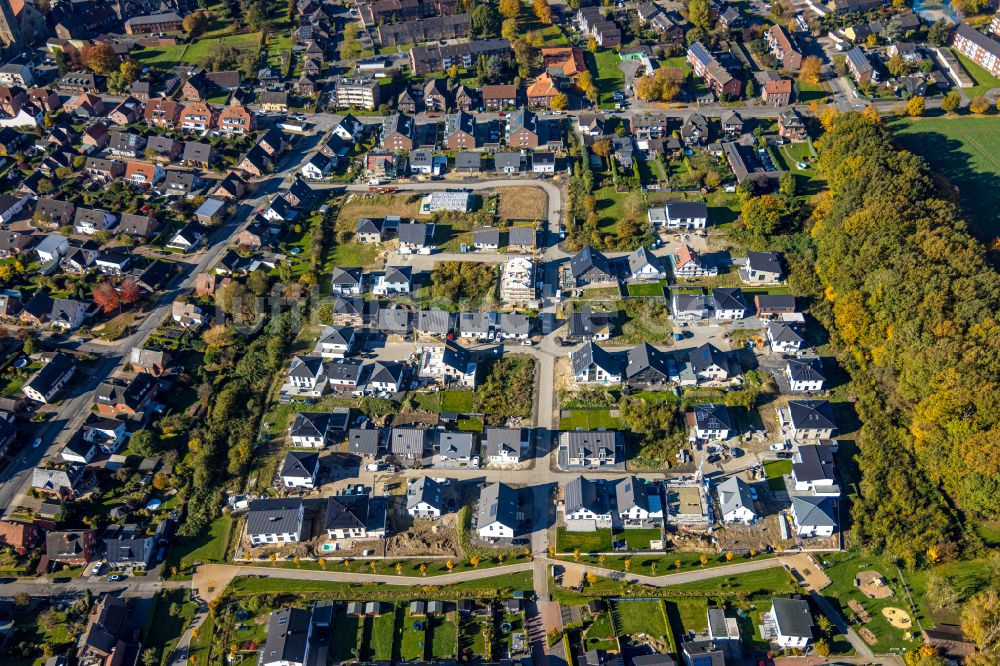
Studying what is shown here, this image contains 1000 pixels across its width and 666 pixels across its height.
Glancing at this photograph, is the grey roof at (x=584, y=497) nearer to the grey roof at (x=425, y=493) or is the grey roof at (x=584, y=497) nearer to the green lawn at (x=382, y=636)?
the grey roof at (x=425, y=493)

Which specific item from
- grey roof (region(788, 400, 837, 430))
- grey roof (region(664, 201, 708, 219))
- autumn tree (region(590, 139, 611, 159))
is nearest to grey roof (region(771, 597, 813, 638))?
grey roof (region(788, 400, 837, 430))

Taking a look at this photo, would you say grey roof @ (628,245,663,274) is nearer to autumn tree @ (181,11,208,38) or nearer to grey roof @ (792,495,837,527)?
grey roof @ (792,495,837,527)

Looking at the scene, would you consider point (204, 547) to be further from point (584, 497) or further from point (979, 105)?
point (979, 105)

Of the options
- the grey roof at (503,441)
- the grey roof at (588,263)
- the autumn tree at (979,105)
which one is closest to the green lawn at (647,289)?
the grey roof at (588,263)

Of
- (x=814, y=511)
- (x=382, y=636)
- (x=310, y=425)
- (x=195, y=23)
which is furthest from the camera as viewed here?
(x=195, y=23)

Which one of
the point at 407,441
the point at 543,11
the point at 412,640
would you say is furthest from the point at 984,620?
the point at 543,11

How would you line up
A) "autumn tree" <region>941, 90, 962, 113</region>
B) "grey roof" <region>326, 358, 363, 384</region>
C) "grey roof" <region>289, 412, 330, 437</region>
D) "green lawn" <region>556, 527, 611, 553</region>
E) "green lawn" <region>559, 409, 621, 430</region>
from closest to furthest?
1. "green lawn" <region>556, 527, 611, 553</region>
2. "grey roof" <region>289, 412, 330, 437</region>
3. "green lawn" <region>559, 409, 621, 430</region>
4. "grey roof" <region>326, 358, 363, 384</region>
5. "autumn tree" <region>941, 90, 962, 113</region>
